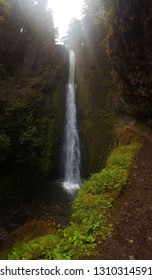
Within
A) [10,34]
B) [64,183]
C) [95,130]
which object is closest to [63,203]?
[64,183]

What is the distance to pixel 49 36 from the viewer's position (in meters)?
28.4

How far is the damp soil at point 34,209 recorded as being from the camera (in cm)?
1146

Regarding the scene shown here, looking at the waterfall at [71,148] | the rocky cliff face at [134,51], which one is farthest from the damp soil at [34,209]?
the rocky cliff face at [134,51]

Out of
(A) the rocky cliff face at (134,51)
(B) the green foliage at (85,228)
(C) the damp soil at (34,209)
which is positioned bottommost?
(C) the damp soil at (34,209)

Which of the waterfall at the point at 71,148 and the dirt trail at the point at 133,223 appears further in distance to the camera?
the waterfall at the point at 71,148

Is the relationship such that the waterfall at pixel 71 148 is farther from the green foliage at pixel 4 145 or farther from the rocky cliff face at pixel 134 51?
the rocky cliff face at pixel 134 51

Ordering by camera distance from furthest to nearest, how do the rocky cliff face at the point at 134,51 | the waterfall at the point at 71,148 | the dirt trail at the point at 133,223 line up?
the waterfall at the point at 71,148, the rocky cliff face at the point at 134,51, the dirt trail at the point at 133,223

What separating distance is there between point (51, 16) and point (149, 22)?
23.0m

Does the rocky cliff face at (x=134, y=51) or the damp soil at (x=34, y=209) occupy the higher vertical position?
the rocky cliff face at (x=134, y=51)

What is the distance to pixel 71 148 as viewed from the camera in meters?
19.6

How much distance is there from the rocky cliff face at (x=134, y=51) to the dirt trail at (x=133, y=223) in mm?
6443

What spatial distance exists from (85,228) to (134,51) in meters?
10.8

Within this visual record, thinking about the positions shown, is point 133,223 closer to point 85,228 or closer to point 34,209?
point 85,228

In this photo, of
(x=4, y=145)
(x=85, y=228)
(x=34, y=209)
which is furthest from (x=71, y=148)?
(x=85, y=228)
